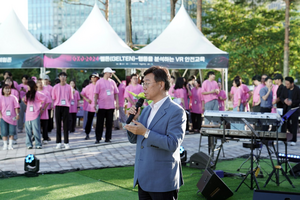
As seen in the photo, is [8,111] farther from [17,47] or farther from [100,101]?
[17,47]

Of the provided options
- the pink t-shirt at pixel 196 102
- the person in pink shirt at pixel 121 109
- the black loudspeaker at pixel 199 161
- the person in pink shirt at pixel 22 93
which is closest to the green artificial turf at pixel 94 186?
the black loudspeaker at pixel 199 161

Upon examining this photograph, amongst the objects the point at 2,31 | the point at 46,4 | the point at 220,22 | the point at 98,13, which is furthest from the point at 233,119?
the point at 46,4

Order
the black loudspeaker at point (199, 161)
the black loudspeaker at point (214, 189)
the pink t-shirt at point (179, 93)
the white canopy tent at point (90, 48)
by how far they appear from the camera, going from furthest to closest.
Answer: the pink t-shirt at point (179, 93) → the white canopy tent at point (90, 48) → the black loudspeaker at point (199, 161) → the black loudspeaker at point (214, 189)

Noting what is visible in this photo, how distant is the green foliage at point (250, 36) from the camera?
26062mm

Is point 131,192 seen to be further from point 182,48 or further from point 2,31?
point 2,31

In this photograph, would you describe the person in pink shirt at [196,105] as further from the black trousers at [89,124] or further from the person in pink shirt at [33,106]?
the person in pink shirt at [33,106]

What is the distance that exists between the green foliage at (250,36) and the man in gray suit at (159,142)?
75.2 feet

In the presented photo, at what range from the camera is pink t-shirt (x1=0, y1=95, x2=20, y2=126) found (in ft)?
32.4

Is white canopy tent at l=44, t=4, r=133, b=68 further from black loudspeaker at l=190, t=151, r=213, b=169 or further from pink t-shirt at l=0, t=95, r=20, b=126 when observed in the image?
black loudspeaker at l=190, t=151, r=213, b=169

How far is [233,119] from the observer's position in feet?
19.5

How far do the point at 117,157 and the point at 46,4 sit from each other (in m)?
122

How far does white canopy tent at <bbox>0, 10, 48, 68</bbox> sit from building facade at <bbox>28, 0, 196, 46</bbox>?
9431cm

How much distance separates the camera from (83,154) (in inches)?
366

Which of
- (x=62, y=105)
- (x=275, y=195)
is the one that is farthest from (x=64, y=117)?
(x=275, y=195)
